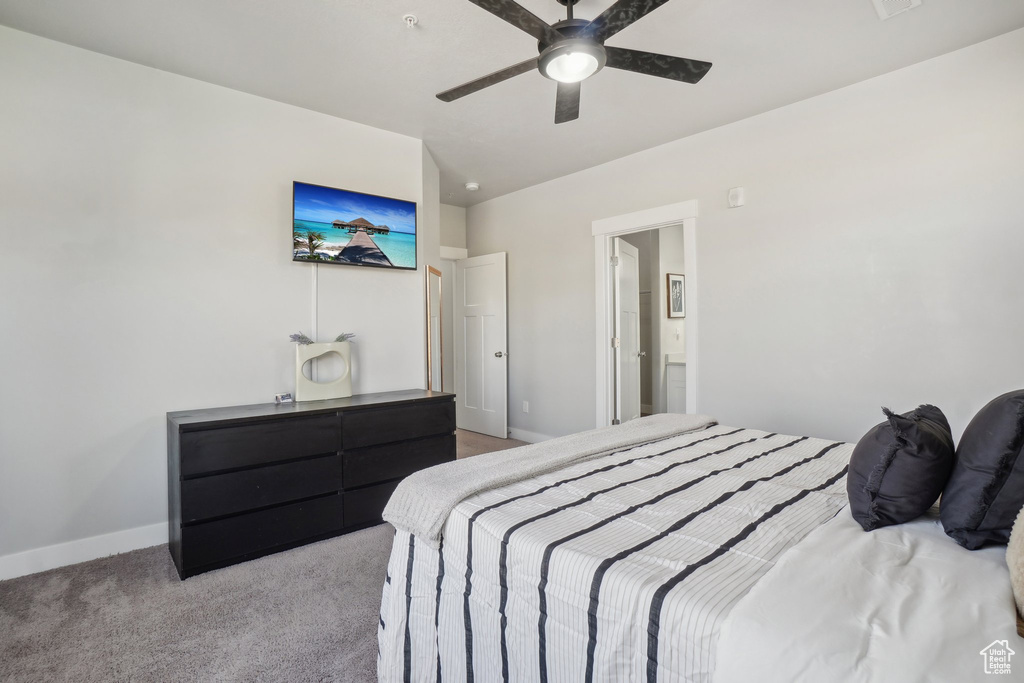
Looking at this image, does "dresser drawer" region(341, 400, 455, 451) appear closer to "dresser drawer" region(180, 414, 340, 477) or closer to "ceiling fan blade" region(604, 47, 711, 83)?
"dresser drawer" region(180, 414, 340, 477)

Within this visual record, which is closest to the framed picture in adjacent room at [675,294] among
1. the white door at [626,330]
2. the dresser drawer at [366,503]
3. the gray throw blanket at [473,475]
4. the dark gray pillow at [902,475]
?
the white door at [626,330]

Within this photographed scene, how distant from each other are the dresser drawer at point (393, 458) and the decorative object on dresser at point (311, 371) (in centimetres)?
51

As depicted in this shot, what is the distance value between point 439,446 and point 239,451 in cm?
115

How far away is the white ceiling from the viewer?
2133mm

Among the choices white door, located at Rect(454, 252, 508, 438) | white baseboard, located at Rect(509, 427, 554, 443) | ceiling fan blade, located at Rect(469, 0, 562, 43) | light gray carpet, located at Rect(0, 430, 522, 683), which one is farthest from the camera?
white door, located at Rect(454, 252, 508, 438)

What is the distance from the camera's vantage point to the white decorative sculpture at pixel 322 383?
290 centimetres

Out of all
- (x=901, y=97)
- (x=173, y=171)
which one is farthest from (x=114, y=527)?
(x=901, y=97)

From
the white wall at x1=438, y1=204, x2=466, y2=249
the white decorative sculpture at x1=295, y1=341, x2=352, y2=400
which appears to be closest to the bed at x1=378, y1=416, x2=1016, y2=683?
the white decorative sculpture at x1=295, y1=341, x2=352, y2=400

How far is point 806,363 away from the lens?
3.01 m

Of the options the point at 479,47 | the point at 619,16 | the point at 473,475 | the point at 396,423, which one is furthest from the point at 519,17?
the point at 396,423

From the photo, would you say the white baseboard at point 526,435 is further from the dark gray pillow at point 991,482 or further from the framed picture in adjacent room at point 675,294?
the dark gray pillow at point 991,482

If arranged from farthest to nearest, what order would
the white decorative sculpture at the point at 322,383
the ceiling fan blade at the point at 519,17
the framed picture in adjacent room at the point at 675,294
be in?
the framed picture in adjacent room at the point at 675,294, the white decorative sculpture at the point at 322,383, the ceiling fan blade at the point at 519,17

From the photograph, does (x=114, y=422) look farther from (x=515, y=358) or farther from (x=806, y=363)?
(x=806, y=363)

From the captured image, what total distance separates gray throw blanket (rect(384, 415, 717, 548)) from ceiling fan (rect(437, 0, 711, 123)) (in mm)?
1467
